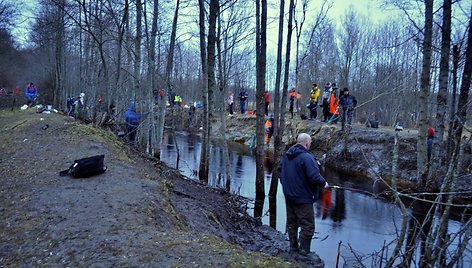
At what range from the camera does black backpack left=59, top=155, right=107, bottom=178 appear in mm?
7570

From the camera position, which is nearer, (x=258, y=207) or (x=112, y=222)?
(x=112, y=222)

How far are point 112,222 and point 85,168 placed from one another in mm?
2752

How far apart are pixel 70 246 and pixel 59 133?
9446 millimetres

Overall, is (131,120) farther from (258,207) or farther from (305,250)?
(305,250)

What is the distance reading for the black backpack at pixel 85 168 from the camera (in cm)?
757

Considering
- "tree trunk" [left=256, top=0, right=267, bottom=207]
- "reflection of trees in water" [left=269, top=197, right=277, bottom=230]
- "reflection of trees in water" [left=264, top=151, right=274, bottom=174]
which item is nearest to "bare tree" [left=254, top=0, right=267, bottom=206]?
"tree trunk" [left=256, top=0, right=267, bottom=207]

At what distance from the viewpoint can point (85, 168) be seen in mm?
7621

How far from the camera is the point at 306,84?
4016 cm

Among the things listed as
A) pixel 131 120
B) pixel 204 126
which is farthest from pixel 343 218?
pixel 131 120

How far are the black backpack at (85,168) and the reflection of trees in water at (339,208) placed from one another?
681cm

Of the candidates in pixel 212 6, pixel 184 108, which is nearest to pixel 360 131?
pixel 212 6

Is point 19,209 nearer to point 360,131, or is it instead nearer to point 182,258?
point 182,258

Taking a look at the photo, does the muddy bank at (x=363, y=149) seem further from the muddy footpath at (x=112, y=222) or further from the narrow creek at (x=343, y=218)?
the muddy footpath at (x=112, y=222)

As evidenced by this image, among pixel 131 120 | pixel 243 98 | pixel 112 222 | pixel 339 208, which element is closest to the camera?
pixel 112 222
